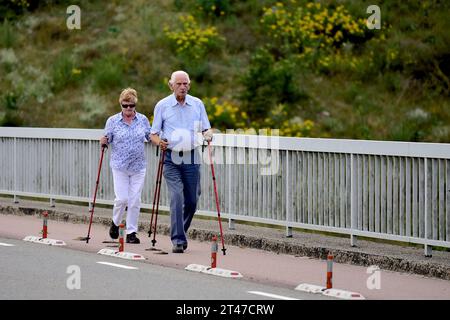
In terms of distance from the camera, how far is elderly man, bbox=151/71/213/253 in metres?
15.7

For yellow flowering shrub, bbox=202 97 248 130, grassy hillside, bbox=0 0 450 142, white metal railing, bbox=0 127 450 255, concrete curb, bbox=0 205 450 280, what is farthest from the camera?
grassy hillside, bbox=0 0 450 142

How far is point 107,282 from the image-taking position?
510 inches

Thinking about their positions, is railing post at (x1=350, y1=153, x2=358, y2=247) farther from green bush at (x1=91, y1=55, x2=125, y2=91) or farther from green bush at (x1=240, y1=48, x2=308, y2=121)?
green bush at (x1=91, y1=55, x2=125, y2=91)

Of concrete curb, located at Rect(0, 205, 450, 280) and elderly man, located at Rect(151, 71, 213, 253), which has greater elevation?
elderly man, located at Rect(151, 71, 213, 253)

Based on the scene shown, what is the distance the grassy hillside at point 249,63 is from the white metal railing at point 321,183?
46.4 feet

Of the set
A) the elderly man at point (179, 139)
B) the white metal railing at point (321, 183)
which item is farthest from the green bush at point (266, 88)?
the elderly man at point (179, 139)

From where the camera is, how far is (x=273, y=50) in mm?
38219

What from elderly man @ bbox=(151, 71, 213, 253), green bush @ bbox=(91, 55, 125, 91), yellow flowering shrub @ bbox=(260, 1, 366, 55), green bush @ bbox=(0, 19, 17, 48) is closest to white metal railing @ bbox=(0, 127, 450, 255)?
elderly man @ bbox=(151, 71, 213, 253)

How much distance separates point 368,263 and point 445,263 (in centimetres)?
111

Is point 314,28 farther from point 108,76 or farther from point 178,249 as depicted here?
point 178,249

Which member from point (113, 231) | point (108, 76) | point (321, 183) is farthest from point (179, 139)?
point (108, 76)

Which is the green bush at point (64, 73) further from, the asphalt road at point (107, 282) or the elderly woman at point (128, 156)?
the asphalt road at point (107, 282)

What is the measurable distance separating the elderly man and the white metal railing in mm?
1298
